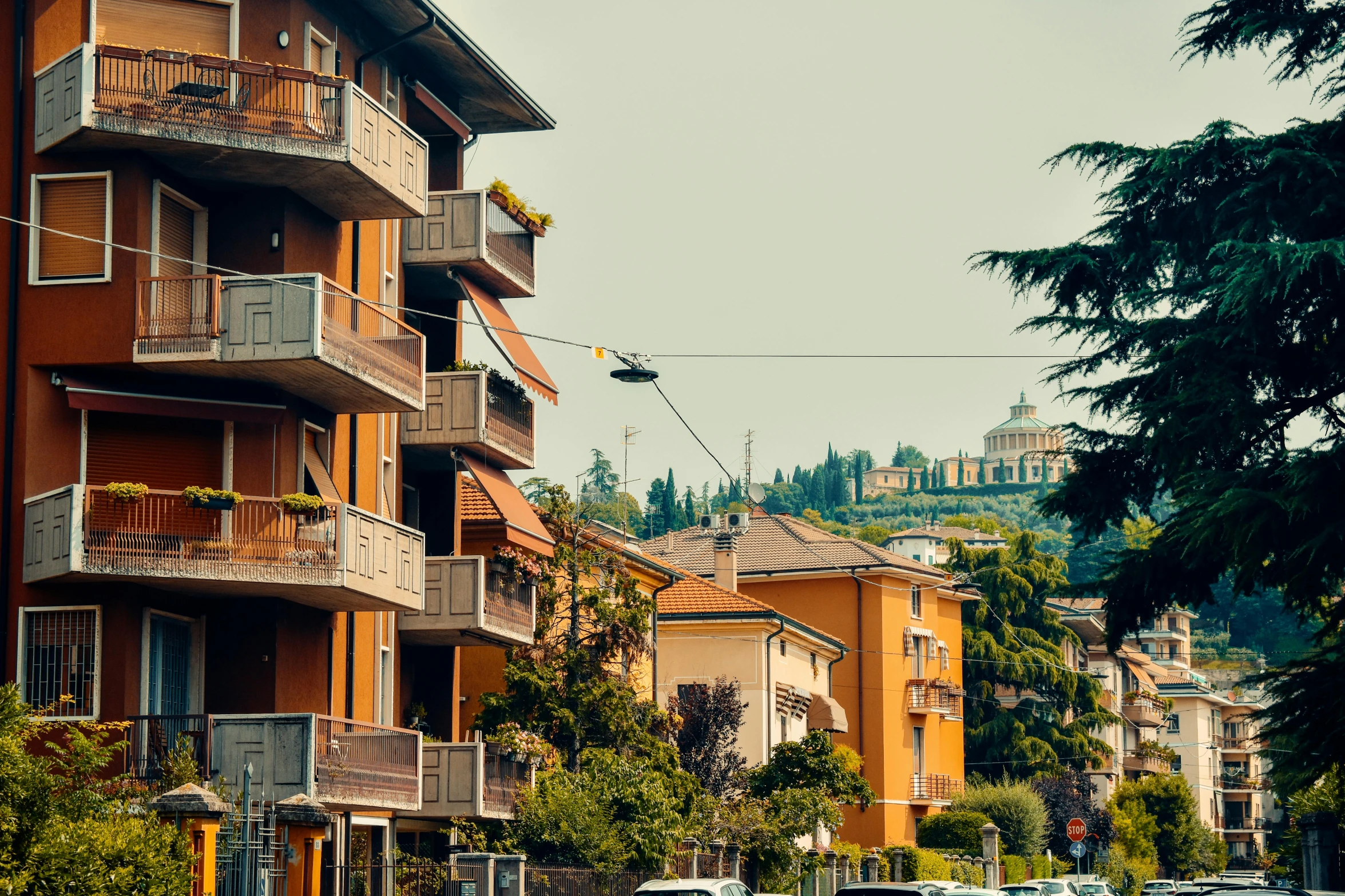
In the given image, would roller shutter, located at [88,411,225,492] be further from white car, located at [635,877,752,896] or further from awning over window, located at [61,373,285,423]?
white car, located at [635,877,752,896]

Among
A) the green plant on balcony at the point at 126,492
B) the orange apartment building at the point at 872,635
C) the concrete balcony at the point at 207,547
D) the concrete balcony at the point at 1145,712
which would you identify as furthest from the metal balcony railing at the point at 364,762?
the concrete balcony at the point at 1145,712

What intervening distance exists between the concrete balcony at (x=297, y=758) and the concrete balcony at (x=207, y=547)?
1.87m

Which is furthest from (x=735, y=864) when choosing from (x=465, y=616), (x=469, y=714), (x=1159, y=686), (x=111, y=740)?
(x=1159, y=686)

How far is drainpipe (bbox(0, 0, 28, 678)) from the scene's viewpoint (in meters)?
22.5

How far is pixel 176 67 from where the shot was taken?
2317 cm

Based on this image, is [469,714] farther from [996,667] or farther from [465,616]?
[996,667]

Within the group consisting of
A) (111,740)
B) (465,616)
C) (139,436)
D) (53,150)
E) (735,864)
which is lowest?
(735,864)

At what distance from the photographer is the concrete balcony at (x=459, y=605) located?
92.8 ft

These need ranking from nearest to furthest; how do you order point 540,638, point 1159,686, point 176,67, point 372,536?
point 176,67
point 372,536
point 540,638
point 1159,686

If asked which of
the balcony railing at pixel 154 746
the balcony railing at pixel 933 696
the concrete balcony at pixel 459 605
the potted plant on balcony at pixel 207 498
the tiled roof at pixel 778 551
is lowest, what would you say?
the balcony railing at pixel 154 746

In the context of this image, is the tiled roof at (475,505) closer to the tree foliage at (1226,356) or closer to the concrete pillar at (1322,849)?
the tree foliage at (1226,356)

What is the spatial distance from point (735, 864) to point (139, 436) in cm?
1721

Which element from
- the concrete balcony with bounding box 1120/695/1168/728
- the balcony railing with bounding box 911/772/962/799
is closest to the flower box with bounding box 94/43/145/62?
the balcony railing with bounding box 911/772/962/799

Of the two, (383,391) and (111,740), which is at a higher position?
(383,391)
